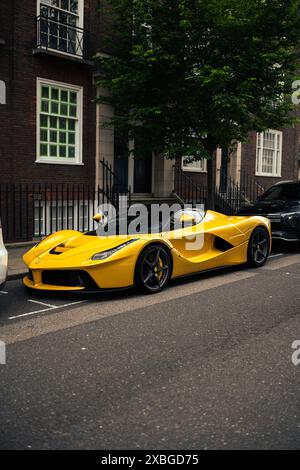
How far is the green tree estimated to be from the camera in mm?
11266

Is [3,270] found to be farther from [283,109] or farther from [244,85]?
[283,109]

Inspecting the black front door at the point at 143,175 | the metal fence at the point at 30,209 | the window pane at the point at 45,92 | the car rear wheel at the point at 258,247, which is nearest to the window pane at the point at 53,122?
the window pane at the point at 45,92

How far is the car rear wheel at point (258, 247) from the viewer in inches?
351

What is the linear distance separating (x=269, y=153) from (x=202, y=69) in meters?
12.9

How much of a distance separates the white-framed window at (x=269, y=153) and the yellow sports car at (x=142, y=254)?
47.3 feet

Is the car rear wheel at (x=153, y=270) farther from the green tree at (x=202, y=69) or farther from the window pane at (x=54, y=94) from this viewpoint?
the window pane at (x=54, y=94)

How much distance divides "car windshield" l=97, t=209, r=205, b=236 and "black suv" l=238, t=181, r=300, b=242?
3586mm

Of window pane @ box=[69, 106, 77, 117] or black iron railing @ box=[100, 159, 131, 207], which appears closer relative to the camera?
window pane @ box=[69, 106, 77, 117]

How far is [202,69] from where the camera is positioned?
1123 centimetres

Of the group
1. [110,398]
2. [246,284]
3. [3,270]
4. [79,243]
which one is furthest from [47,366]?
[246,284]

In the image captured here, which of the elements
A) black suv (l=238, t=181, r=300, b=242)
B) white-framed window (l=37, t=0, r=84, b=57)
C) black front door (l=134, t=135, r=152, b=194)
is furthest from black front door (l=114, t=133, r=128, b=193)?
black suv (l=238, t=181, r=300, b=242)

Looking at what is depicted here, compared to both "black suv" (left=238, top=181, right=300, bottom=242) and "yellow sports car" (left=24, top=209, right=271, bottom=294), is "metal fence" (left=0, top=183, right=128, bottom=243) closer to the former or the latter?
"black suv" (left=238, top=181, right=300, bottom=242)

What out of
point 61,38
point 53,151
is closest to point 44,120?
point 53,151

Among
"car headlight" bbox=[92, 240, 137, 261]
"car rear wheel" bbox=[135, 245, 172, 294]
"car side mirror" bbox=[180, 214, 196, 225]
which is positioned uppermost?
"car side mirror" bbox=[180, 214, 196, 225]
